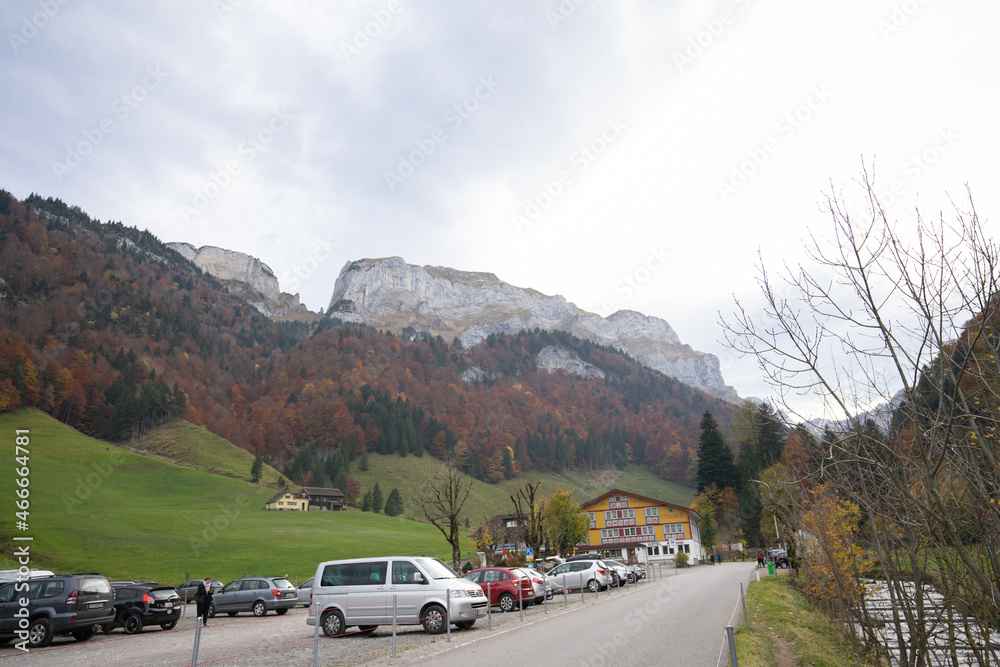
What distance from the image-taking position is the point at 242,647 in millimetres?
14781

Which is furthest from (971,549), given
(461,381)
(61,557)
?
(461,381)

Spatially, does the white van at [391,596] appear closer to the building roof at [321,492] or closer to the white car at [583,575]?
the white car at [583,575]

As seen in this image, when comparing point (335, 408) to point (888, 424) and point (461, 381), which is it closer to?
point (461, 381)

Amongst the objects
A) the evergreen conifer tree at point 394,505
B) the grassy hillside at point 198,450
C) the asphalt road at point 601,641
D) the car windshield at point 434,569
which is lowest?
the asphalt road at point 601,641

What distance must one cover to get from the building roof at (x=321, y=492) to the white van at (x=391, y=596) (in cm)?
8807

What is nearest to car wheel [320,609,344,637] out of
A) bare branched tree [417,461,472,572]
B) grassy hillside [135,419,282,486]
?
bare branched tree [417,461,472,572]

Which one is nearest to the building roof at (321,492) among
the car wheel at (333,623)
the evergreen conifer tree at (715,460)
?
the evergreen conifer tree at (715,460)

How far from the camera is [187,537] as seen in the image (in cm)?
6203

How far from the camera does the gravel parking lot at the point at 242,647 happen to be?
1246 centimetres

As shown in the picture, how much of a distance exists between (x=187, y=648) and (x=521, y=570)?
37.6 ft

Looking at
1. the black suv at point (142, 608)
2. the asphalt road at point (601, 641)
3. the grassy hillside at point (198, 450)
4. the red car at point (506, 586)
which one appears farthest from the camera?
the grassy hillside at point (198, 450)

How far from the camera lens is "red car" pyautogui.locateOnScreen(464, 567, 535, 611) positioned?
21219 mm

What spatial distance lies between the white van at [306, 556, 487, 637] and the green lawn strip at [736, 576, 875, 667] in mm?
6784

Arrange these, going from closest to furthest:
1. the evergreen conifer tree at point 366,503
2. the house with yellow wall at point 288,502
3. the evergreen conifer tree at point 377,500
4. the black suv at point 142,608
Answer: the black suv at point 142,608
the house with yellow wall at point 288,502
the evergreen conifer tree at point 366,503
the evergreen conifer tree at point 377,500
